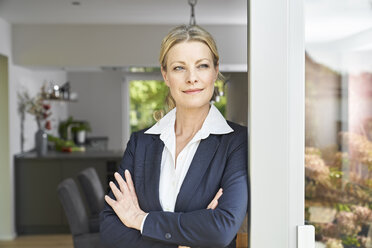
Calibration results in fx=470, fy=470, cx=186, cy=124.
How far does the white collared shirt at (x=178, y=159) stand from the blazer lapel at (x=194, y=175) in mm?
24

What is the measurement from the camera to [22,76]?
6230mm

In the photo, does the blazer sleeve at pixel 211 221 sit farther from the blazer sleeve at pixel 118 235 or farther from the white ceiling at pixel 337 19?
the white ceiling at pixel 337 19

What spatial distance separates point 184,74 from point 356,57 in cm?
98

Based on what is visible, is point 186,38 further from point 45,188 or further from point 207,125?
point 45,188

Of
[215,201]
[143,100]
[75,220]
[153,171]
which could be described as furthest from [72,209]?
[143,100]

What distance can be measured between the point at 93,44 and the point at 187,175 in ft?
16.6

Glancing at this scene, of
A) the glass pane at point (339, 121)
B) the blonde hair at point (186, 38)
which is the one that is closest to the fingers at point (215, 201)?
the blonde hair at point (186, 38)

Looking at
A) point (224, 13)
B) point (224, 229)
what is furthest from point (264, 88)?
point (224, 13)

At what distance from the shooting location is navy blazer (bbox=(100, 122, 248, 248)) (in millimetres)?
1196

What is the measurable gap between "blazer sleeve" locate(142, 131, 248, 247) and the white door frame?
36 millimetres

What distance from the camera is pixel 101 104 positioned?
9.13 m

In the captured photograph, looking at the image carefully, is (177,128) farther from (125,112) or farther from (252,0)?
(125,112)

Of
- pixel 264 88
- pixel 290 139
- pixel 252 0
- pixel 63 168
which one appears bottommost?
pixel 63 168

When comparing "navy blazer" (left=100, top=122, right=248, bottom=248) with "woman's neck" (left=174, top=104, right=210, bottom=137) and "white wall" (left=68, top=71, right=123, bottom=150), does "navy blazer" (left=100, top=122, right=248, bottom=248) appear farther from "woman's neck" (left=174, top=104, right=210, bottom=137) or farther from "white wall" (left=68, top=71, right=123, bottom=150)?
"white wall" (left=68, top=71, right=123, bottom=150)
